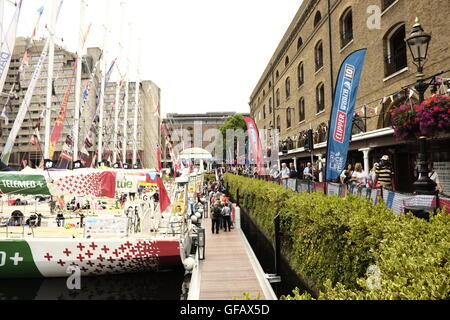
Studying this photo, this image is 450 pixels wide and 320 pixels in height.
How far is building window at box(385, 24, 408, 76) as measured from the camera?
16.2m

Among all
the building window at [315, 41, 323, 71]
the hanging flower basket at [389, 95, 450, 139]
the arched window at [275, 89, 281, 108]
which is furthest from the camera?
the arched window at [275, 89, 281, 108]

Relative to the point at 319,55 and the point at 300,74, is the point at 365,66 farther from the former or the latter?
the point at 300,74

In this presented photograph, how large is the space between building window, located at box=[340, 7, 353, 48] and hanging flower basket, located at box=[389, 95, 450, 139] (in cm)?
1721

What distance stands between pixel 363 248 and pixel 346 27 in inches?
833

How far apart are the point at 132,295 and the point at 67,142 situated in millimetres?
10660

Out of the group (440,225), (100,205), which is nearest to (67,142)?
(100,205)

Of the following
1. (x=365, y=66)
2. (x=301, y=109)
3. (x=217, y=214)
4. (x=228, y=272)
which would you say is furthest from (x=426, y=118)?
(x=301, y=109)

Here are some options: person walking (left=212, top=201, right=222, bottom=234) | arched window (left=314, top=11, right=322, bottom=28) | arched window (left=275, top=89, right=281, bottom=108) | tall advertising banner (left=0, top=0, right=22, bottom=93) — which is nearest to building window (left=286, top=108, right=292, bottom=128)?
arched window (left=275, top=89, right=281, bottom=108)

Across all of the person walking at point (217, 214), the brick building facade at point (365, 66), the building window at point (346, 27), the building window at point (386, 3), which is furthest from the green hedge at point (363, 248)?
the building window at point (346, 27)

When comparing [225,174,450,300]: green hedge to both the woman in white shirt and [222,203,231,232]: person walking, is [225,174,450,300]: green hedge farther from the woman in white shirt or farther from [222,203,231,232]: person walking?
[222,203,231,232]: person walking

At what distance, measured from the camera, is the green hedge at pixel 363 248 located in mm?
3195

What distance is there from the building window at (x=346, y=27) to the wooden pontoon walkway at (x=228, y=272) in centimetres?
1621

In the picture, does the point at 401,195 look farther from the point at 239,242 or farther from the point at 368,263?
the point at 239,242

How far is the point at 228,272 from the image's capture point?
439 inches
